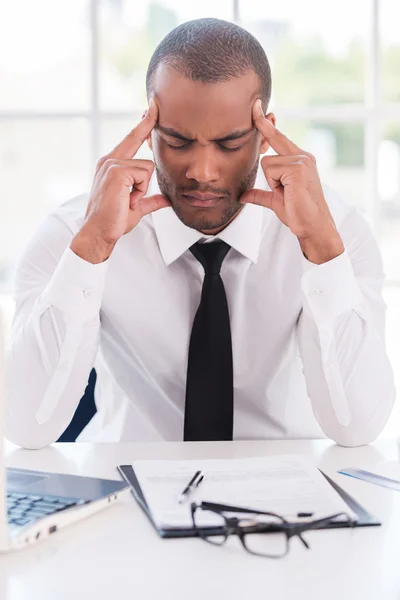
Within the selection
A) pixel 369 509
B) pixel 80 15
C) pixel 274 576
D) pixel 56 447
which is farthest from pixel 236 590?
pixel 80 15

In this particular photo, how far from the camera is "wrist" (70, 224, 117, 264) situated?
1.69 metres

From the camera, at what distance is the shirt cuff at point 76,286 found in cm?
166

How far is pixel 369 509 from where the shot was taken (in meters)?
1.19

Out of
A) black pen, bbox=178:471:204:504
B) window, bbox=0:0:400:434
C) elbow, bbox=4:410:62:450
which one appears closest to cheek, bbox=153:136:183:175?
elbow, bbox=4:410:62:450

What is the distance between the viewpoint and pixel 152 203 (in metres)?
1.82

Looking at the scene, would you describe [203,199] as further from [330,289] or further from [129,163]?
[330,289]

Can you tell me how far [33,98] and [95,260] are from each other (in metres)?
3.21

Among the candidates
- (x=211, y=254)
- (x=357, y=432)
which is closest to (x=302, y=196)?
(x=211, y=254)

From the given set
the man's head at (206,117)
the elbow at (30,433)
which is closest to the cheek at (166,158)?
the man's head at (206,117)

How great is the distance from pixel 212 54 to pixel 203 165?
0.76 feet

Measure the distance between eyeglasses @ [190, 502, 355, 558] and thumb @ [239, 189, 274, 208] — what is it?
84cm

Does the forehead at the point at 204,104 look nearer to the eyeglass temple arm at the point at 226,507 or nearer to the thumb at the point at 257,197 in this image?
the thumb at the point at 257,197

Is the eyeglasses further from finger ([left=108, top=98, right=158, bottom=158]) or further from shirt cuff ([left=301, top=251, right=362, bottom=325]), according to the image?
finger ([left=108, top=98, right=158, bottom=158])

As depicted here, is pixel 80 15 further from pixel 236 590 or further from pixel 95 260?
pixel 236 590
